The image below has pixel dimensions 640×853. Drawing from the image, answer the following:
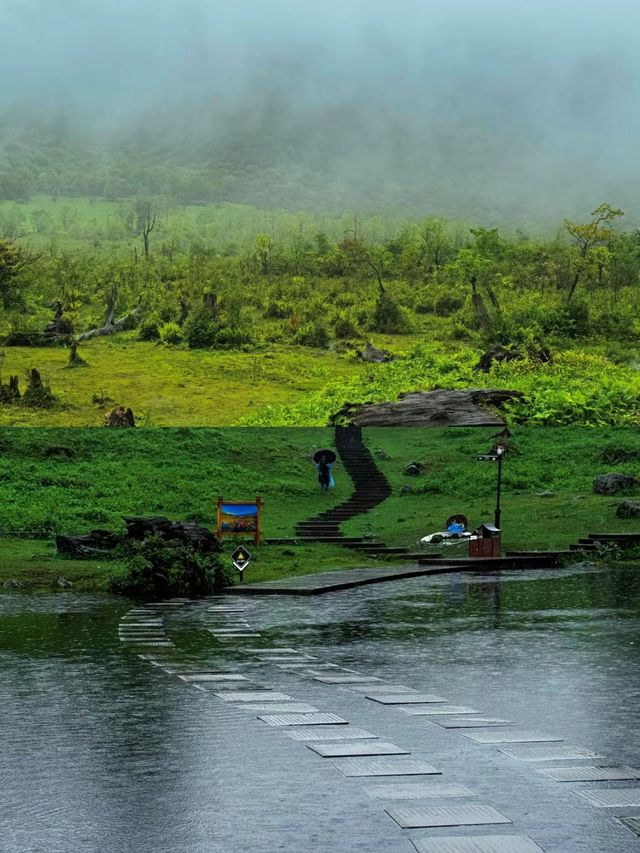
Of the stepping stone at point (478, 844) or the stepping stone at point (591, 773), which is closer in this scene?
the stepping stone at point (478, 844)

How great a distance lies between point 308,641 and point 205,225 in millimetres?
101086

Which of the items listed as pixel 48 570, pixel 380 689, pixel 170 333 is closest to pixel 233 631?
pixel 380 689

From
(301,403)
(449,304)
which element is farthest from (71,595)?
(449,304)

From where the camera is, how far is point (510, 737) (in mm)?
10781

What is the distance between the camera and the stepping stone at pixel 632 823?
7730 millimetres

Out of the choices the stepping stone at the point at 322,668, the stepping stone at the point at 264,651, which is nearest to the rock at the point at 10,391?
the stepping stone at the point at 264,651

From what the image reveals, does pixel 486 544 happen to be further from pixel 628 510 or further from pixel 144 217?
pixel 144 217

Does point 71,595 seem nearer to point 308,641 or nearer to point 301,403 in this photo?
point 308,641

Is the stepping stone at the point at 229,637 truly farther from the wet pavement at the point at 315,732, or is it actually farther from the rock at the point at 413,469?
the rock at the point at 413,469

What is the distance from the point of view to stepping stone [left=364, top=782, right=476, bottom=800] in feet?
27.6

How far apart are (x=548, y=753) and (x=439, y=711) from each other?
2.34m

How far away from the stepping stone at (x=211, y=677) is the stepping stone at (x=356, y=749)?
4.11 meters

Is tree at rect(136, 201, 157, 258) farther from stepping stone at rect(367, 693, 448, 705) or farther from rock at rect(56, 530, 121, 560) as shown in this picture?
stepping stone at rect(367, 693, 448, 705)

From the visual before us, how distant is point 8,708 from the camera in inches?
486
